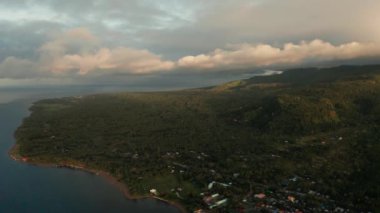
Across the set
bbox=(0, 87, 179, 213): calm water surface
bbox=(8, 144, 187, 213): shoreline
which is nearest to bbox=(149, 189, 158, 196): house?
bbox=(8, 144, 187, 213): shoreline

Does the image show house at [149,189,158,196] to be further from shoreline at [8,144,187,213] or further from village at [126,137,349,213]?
shoreline at [8,144,187,213]

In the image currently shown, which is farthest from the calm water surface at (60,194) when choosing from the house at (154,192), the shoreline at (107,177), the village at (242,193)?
the village at (242,193)

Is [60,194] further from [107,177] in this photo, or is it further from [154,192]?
[154,192]

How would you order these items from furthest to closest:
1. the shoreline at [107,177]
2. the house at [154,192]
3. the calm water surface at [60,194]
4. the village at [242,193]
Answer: the house at [154,192], the shoreline at [107,177], the calm water surface at [60,194], the village at [242,193]

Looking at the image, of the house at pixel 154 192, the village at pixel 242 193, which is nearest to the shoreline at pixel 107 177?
the house at pixel 154 192

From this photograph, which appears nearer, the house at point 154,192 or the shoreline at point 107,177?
the shoreline at point 107,177

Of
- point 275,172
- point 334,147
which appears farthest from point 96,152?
point 334,147

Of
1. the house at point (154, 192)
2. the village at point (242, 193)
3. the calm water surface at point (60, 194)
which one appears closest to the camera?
the village at point (242, 193)

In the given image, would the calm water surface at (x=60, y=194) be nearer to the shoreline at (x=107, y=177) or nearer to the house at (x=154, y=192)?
the shoreline at (x=107, y=177)

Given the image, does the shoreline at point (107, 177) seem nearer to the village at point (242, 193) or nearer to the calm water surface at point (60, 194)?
the calm water surface at point (60, 194)

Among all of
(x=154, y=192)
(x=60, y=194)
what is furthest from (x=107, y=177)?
(x=154, y=192)
